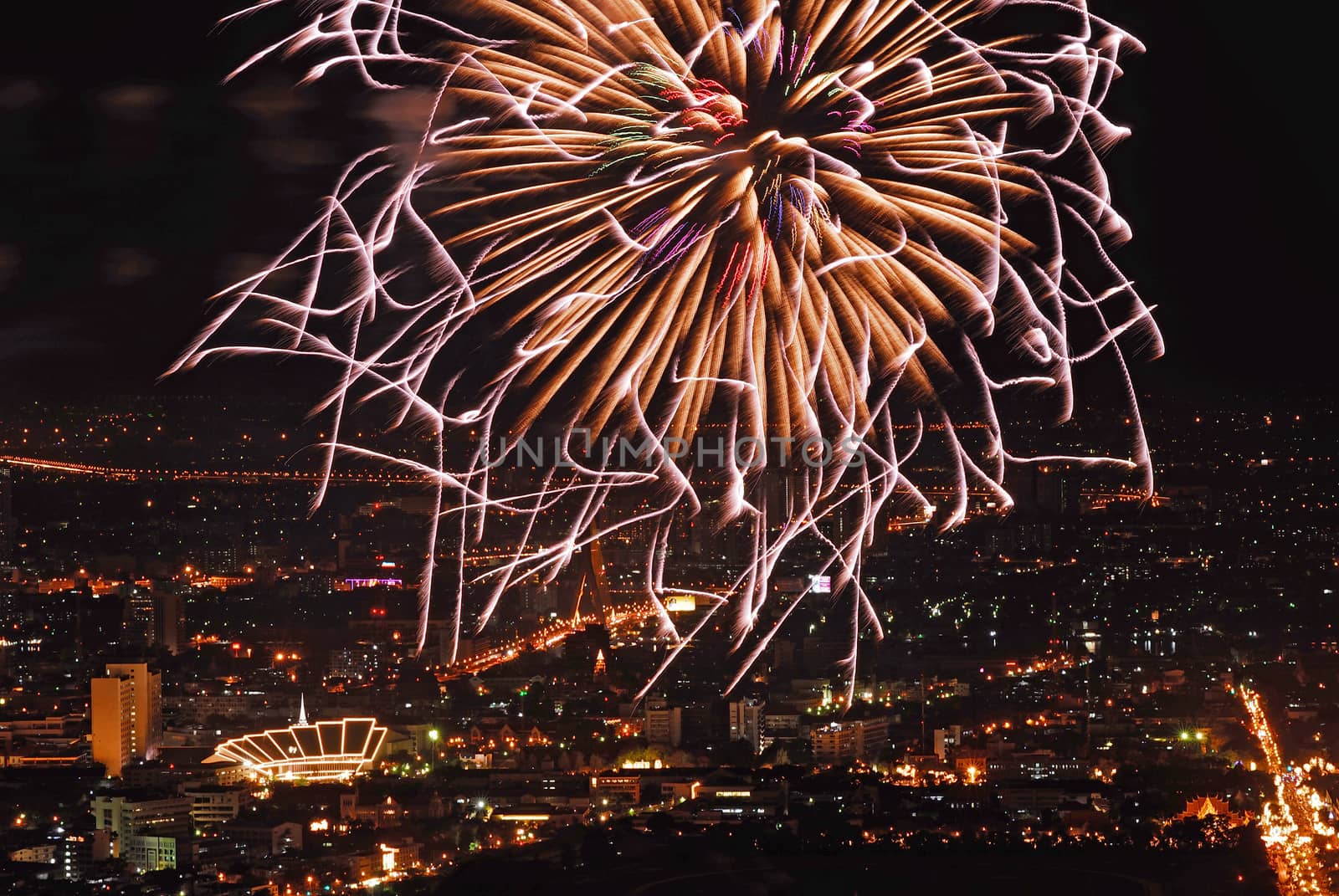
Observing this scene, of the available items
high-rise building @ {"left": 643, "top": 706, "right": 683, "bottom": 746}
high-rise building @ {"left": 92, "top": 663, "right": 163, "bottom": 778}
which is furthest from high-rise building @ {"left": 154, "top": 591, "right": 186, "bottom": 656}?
high-rise building @ {"left": 643, "top": 706, "right": 683, "bottom": 746}

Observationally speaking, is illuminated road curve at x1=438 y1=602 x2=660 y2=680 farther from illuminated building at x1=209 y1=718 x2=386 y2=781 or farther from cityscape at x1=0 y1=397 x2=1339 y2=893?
illuminated building at x1=209 y1=718 x2=386 y2=781

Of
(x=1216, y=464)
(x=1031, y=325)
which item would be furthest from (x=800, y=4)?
(x=1216, y=464)

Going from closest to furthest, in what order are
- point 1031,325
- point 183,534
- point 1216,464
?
point 1031,325 < point 1216,464 < point 183,534

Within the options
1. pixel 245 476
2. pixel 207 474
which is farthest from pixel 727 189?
pixel 207 474

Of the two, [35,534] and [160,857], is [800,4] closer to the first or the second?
[160,857]

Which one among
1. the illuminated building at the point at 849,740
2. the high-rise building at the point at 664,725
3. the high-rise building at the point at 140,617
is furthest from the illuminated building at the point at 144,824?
the high-rise building at the point at 140,617

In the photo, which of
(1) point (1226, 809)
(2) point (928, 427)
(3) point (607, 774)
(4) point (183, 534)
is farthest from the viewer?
(4) point (183, 534)

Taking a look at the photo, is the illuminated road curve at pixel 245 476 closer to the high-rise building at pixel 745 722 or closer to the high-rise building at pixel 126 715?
the high-rise building at pixel 126 715
